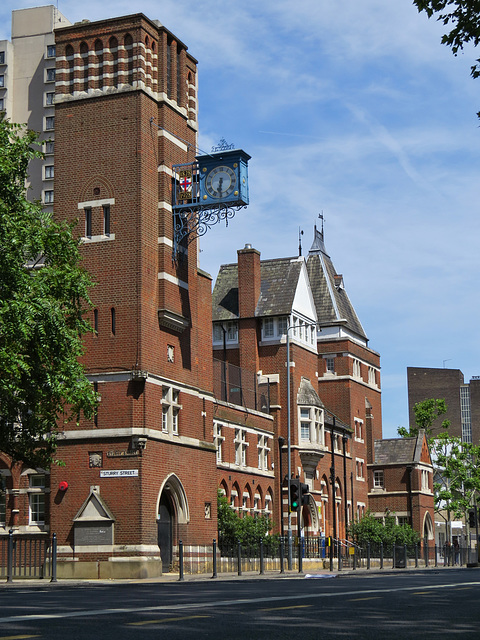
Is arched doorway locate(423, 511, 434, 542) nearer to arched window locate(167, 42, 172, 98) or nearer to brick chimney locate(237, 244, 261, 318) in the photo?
brick chimney locate(237, 244, 261, 318)

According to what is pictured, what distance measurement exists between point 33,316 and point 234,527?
21238 mm

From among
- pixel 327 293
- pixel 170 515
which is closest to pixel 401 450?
pixel 327 293

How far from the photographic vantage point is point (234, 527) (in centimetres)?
4622

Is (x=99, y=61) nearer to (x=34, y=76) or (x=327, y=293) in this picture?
(x=327, y=293)

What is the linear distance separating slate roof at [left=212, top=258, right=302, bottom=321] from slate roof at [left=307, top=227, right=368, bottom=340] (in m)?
9.80

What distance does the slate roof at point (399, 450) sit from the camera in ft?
253

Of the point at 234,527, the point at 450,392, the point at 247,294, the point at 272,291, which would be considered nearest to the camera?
the point at 234,527

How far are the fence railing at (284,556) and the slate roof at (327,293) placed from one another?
1714 centimetres

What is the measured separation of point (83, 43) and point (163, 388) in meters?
14.1

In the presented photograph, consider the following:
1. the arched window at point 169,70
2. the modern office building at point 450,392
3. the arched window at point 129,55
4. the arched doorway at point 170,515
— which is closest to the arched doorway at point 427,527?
the arched doorway at point 170,515

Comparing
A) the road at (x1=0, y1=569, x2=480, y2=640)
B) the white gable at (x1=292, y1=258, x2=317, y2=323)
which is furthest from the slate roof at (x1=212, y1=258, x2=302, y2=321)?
the road at (x1=0, y1=569, x2=480, y2=640)

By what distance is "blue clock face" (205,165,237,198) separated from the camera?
39469mm

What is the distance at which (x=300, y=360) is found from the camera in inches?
2495

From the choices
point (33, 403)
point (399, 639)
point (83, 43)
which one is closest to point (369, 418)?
Result: point (83, 43)
